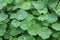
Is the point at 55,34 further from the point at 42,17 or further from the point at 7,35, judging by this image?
the point at 7,35

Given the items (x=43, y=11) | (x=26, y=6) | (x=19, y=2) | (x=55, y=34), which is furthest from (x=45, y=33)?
(x=19, y=2)

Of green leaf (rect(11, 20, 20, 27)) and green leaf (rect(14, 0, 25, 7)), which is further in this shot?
green leaf (rect(14, 0, 25, 7))

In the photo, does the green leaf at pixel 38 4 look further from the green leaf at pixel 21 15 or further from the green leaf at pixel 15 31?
the green leaf at pixel 15 31

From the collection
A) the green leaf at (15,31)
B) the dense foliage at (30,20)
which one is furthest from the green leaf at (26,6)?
the green leaf at (15,31)

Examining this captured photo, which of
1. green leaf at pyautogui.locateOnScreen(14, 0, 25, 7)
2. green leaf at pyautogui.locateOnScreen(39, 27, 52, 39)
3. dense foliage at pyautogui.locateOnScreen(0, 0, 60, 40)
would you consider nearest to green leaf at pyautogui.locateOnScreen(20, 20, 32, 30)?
dense foliage at pyautogui.locateOnScreen(0, 0, 60, 40)

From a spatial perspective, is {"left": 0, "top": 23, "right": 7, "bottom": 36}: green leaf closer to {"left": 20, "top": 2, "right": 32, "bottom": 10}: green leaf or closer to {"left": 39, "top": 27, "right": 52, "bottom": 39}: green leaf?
{"left": 20, "top": 2, "right": 32, "bottom": 10}: green leaf

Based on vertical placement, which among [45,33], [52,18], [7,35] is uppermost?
[52,18]

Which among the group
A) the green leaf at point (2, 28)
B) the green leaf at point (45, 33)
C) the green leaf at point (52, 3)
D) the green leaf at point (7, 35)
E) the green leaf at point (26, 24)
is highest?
the green leaf at point (52, 3)

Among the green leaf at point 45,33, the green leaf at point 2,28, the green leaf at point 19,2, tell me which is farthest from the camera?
the green leaf at point 19,2
